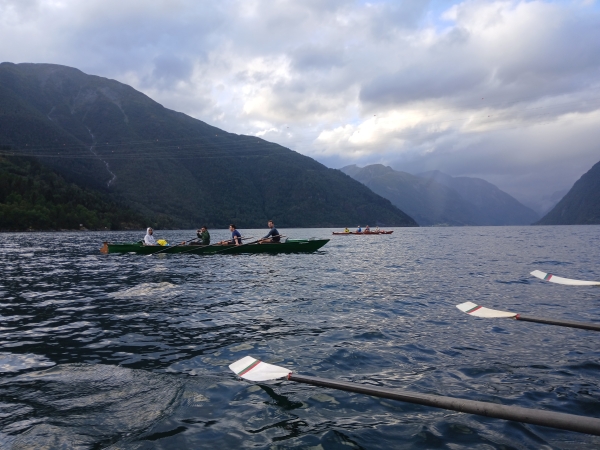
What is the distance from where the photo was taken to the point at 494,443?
477 cm

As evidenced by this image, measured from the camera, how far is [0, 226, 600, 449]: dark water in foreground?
5.02 meters

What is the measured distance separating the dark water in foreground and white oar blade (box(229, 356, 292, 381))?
0.31m

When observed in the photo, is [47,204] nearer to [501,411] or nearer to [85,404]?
[85,404]

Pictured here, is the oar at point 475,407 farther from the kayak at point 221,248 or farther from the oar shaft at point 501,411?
the kayak at point 221,248

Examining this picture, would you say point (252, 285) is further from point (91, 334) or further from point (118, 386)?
point (118, 386)

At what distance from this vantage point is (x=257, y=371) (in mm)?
6344

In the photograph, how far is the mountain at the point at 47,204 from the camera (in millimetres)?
96625

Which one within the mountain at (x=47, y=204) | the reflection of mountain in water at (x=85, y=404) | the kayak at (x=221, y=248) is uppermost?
the mountain at (x=47, y=204)

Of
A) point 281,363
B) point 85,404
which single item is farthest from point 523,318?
point 85,404

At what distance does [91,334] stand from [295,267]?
51.0 ft

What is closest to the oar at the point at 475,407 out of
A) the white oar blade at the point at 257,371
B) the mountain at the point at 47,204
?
the white oar blade at the point at 257,371

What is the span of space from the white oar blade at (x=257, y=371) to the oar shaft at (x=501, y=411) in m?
1.01

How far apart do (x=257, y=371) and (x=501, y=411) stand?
3487 mm

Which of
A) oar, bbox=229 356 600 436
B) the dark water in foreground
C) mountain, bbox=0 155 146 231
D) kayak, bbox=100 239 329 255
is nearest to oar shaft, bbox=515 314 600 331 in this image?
the dark water in foreground
